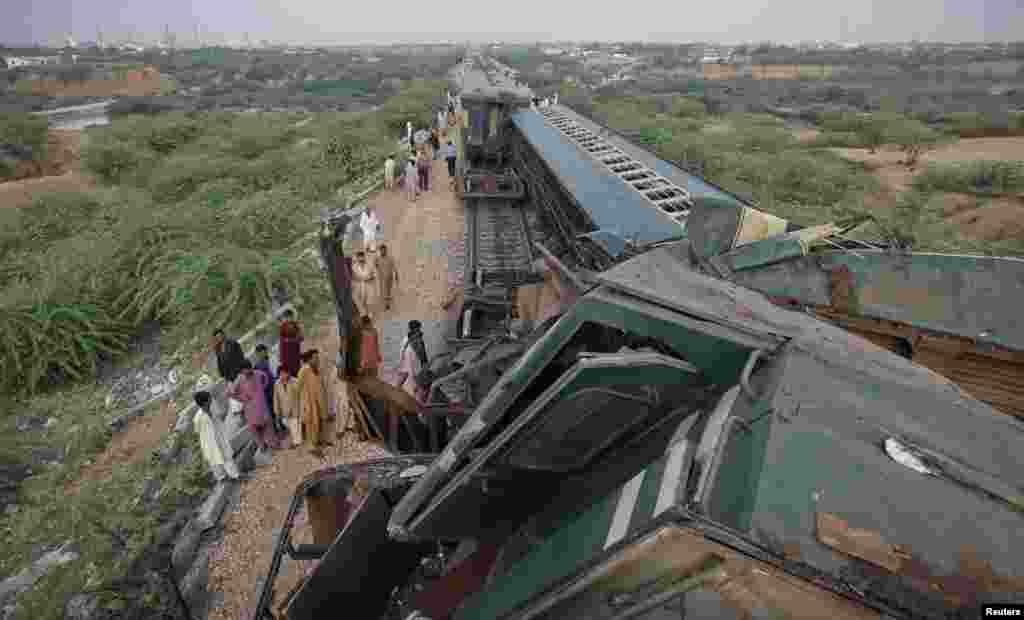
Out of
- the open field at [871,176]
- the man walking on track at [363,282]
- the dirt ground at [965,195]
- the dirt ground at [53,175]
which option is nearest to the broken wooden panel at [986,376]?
the open field at [871,176]

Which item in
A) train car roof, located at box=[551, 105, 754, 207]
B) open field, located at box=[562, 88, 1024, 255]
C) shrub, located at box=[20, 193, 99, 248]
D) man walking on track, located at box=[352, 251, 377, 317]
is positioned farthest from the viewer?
shrub, located at box=[20, 193, 99, 248]

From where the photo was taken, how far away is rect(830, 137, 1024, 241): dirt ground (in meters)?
14.8

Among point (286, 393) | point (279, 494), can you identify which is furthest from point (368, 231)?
point (279, 494)

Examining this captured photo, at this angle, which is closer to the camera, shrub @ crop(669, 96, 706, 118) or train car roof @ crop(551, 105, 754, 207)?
train car roof @ crop(551, 105, 754, 207)

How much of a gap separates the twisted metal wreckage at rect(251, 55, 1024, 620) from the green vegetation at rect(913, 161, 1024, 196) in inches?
773

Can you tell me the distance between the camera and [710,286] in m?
2.66

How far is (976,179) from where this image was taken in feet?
61.1

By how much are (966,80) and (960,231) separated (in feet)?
188

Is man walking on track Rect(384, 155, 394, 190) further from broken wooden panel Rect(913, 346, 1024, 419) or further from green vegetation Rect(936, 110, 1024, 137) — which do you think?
green vegetation Rect(936, 110, 1024, 137)

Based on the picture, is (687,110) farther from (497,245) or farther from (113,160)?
(113,160)

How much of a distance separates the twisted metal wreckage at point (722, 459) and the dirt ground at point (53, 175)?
67.4ft

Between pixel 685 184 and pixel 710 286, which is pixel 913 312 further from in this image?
pixel 685 184

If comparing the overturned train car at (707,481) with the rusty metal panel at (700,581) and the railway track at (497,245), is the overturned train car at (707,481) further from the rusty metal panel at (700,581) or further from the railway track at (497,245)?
the railway track at (497,245)
